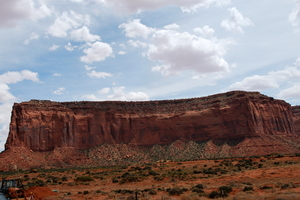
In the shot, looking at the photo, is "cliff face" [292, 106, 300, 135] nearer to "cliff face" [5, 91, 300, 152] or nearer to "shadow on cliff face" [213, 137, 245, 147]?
"cliff face" [5, 91, 300, 152]

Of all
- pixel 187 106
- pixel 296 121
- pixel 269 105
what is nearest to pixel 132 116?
pixel 187 106

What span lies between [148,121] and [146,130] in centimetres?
261

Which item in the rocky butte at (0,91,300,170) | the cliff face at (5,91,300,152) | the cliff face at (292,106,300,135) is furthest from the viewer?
the cliff face at (292,106,300,135)

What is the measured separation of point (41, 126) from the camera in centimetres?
6788

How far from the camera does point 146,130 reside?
77.7 metres

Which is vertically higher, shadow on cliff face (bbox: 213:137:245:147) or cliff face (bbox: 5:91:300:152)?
cliff face (bbox: 5:91:300:152)

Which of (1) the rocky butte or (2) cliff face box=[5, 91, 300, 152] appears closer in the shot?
(1) the rocky butte

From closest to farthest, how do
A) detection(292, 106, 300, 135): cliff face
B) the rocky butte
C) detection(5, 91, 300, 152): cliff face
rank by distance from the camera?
the rocky butte, detection(5, 91, 300, 152): cliff face, detection(292, 106, 300, 135): cliff face

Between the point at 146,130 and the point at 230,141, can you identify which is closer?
the point at 230,141

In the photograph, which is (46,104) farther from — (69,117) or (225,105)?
(225,105)

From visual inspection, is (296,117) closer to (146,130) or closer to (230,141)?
(230,141)

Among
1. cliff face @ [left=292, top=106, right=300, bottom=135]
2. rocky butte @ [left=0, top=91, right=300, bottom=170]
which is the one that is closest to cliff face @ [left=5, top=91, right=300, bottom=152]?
rocky butte @ [left=0, top=91, right=300, bottom=170]

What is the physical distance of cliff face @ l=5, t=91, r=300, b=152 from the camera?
6731 centimetres

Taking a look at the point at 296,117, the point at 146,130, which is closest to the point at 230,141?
the point at 146,130
